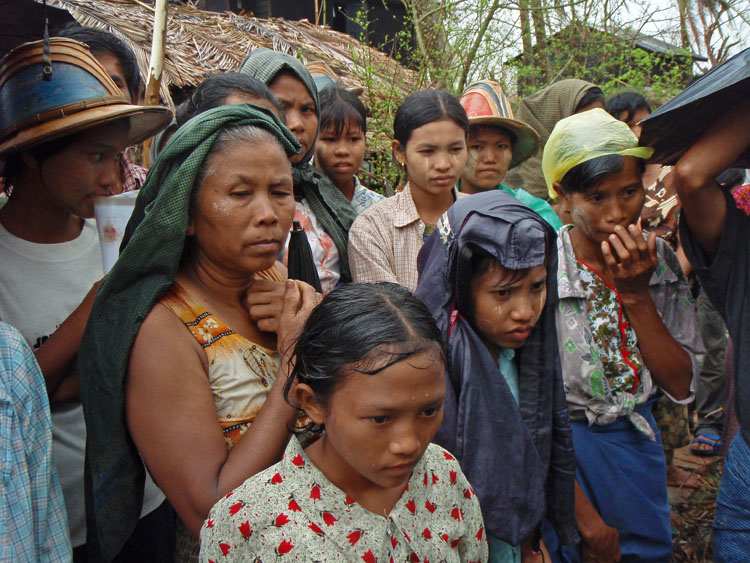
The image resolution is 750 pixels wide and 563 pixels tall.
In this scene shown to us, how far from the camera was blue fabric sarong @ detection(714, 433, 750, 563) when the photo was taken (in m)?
2.08

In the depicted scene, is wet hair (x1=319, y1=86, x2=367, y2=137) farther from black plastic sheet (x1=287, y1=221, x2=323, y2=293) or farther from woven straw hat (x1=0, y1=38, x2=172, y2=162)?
woven straw hat (x1=0, y1=38, x2=172, y2=162)

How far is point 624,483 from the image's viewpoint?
2295 mm

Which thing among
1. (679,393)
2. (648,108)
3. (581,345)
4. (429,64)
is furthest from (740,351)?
(429,64)

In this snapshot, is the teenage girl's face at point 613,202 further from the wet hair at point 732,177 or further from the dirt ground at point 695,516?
the wet hair at point 732,177

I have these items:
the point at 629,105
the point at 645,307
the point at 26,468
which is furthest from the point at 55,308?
the point at 629,105

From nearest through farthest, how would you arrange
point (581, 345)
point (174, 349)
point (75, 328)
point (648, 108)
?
1. point (174, 349)
2. point (75, 328)
3. point (581, 345)
4. point (648, 108)

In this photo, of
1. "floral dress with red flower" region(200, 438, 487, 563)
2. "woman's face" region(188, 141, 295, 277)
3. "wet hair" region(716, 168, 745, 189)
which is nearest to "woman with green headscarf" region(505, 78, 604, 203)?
"wet hair" region(716, 168, 745, 189)

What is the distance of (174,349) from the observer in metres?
1.44

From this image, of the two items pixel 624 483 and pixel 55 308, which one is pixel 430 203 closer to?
pixel 624 483

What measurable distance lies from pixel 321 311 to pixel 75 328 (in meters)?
0.80

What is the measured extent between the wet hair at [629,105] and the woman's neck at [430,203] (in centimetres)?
236

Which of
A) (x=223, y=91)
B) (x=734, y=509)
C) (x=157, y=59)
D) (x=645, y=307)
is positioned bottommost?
(x=734, y=509)

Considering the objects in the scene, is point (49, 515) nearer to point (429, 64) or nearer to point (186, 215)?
point (186, 215)

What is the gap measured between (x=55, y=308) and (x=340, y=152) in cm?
188
